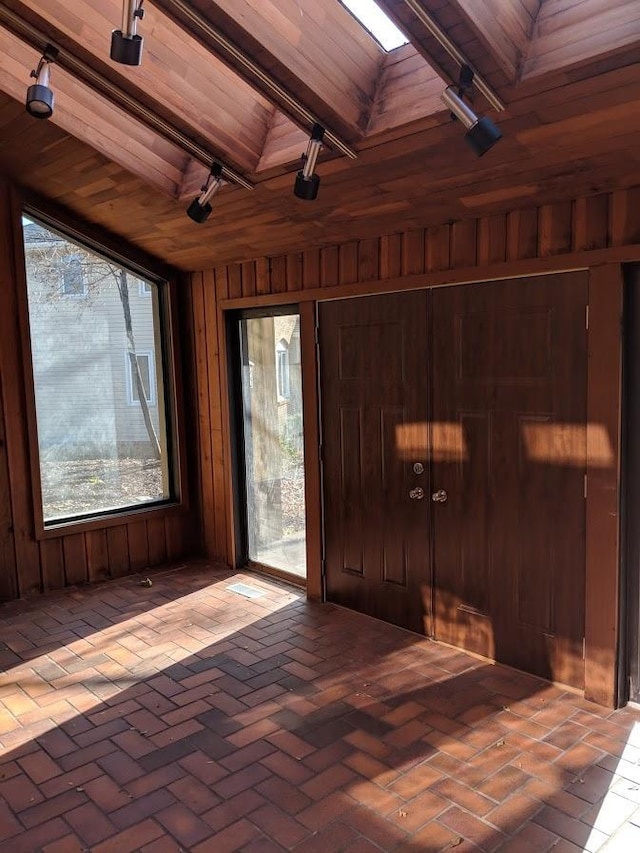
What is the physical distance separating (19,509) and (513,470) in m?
3.30

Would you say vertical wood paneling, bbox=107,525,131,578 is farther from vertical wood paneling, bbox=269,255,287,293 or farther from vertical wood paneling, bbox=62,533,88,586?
vertical wood paneling, bbox=269,255,287,293

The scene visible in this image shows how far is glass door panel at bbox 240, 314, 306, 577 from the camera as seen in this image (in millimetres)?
4551

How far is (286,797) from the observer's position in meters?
2.46

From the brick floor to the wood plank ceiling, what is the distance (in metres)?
2.29

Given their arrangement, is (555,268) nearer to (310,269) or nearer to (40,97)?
(310,269)

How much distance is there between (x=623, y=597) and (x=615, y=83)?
205 centimetres

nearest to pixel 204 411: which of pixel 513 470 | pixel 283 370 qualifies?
pixel 283 370

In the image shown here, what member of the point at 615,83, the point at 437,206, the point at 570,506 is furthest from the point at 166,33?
the point at 570,506

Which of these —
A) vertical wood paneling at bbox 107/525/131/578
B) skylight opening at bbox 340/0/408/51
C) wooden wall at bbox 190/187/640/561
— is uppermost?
skylight opening at bbox 340/0/408/51

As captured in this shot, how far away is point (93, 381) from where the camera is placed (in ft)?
16.5

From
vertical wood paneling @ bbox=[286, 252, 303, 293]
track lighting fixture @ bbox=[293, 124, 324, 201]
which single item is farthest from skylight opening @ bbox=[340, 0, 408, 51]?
vertical wood paneling @ bbox=[286, 252, 303, 293]

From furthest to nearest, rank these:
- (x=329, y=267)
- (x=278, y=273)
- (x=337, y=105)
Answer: (x=278, y=273)
(x=329, y=267)
(x=337, y=105)

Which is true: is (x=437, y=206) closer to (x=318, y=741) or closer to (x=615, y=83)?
(x=615, y=83)

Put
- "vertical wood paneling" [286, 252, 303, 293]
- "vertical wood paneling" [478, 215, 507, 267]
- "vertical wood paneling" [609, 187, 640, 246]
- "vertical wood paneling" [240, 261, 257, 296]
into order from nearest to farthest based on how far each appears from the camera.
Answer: "vertical wood paneling" [609, 187, 640, 246] < "vertical wood paneling" [478, 215, 507, 267] < "vertical wood paneling" [286, 252, 303, 293] < "vertical wood paneling" [240, 261, 257, 296]
